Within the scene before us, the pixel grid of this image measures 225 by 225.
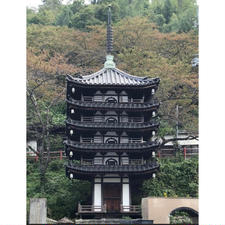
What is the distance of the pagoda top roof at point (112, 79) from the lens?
23156 millimetres

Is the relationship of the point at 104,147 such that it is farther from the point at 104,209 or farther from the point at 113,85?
the point at 113,85

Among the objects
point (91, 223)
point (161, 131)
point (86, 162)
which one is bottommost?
point (91, 223)

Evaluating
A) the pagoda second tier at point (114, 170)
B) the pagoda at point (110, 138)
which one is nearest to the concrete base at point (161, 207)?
the pagoda at point (110, 138)

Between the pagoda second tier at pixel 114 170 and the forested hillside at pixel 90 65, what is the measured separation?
2.39 meters

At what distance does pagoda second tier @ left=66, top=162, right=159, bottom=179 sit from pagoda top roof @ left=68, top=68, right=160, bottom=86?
3.90 meters

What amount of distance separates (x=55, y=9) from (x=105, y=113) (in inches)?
1129

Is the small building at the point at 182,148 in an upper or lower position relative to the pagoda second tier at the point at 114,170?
upper

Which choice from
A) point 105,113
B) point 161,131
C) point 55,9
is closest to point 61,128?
point 161,131

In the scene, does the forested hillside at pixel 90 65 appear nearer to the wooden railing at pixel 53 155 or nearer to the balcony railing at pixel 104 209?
the wooden railing at pixel 53 155

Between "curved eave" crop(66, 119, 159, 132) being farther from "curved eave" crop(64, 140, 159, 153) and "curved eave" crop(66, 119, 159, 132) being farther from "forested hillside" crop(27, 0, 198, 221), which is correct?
"forested hillside" crop(27, 0, 198, 221)

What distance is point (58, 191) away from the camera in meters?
24.9

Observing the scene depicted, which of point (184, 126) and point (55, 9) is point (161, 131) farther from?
point (55, 9)

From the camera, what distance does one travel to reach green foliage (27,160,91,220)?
23.1 metres

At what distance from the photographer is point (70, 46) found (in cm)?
3541
